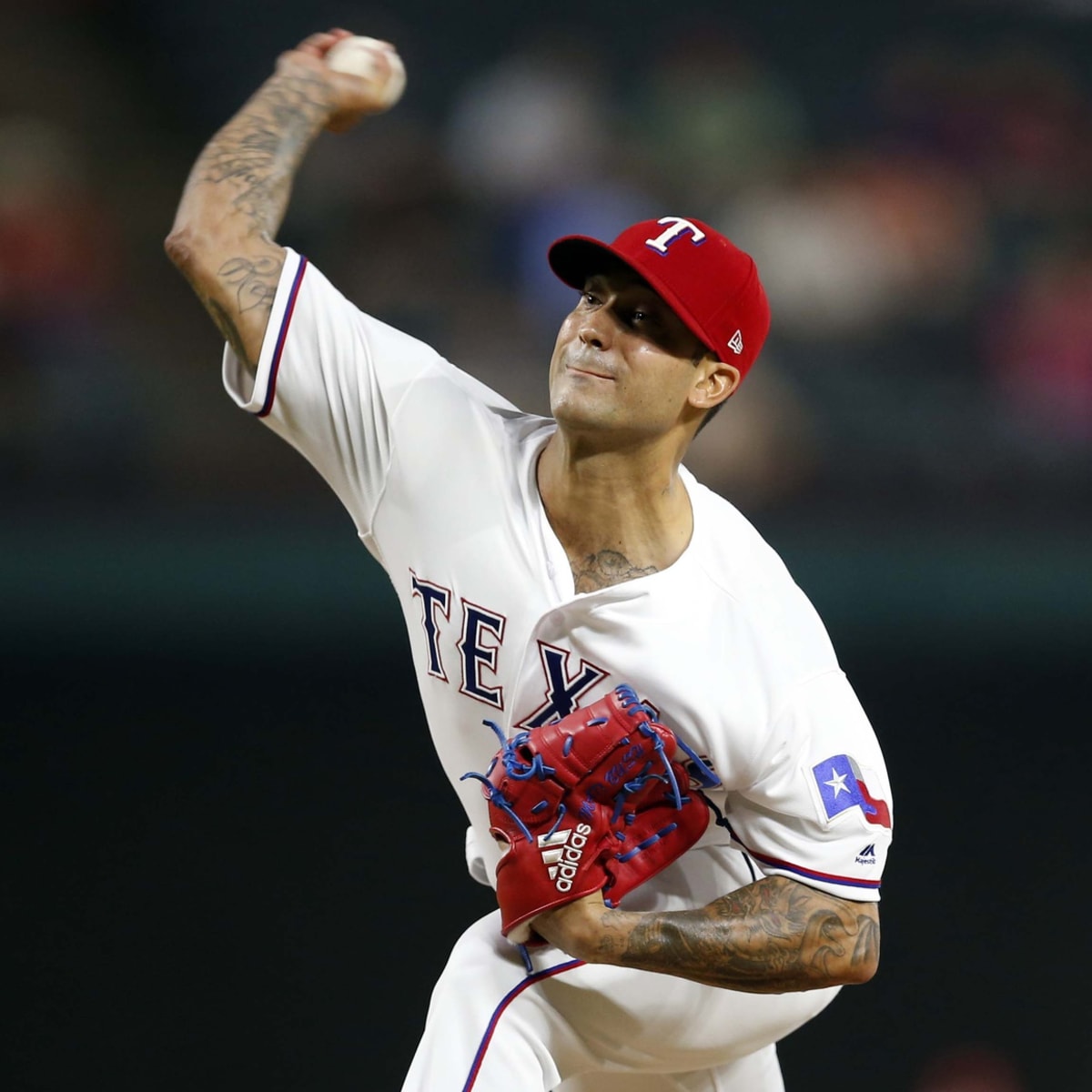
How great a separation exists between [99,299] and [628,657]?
3.32m

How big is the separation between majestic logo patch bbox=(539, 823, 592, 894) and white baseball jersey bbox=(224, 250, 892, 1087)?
8.5 inches

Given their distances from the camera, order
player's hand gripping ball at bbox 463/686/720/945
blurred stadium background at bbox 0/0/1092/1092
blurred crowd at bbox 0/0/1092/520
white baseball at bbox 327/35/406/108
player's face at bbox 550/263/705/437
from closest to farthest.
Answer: player's hand gripping ball at bbox 463/686/720/945 < player's face at bbox 550/263/705/437 < white baseball at bbox 327/35/406/108 < blurred stadium background at bbox 0/0/1092/1092 < blurred crowd at bbox 0/0/1092/520

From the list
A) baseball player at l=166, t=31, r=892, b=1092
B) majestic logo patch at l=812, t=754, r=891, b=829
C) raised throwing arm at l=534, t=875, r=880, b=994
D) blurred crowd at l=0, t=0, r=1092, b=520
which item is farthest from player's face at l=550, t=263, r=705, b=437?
blurred crowd at l=0, t=0, r=1092, b=520

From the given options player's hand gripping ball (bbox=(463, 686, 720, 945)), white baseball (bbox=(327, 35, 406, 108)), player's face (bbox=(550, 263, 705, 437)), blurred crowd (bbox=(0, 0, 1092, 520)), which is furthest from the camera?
blurred crowd (bbox=(0, 0, 1092, 520))

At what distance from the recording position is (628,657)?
2.29 metres

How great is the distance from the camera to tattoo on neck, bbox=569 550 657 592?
93.3 inches

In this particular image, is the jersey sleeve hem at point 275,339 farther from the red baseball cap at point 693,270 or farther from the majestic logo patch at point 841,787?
the majestic logo patch at point 841,787

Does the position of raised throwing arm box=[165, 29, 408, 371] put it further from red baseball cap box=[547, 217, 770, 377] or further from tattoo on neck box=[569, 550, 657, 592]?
tattoo on neck box=[569, 550, 657, 592]

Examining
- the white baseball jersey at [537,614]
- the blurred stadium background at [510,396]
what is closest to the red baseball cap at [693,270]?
the white baseball jersey at [537,614]

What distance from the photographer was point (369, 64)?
2463mm

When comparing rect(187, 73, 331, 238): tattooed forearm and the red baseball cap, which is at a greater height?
rect(187, 73, 331, 238): tattooed forearm

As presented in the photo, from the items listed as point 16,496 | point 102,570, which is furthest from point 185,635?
point 16,496

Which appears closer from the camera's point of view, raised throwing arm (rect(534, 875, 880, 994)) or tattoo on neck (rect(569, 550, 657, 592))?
raised throwing arm (rect(534, 875, 880, 994))

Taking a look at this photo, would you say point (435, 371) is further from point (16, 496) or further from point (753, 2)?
point (753, 2)
